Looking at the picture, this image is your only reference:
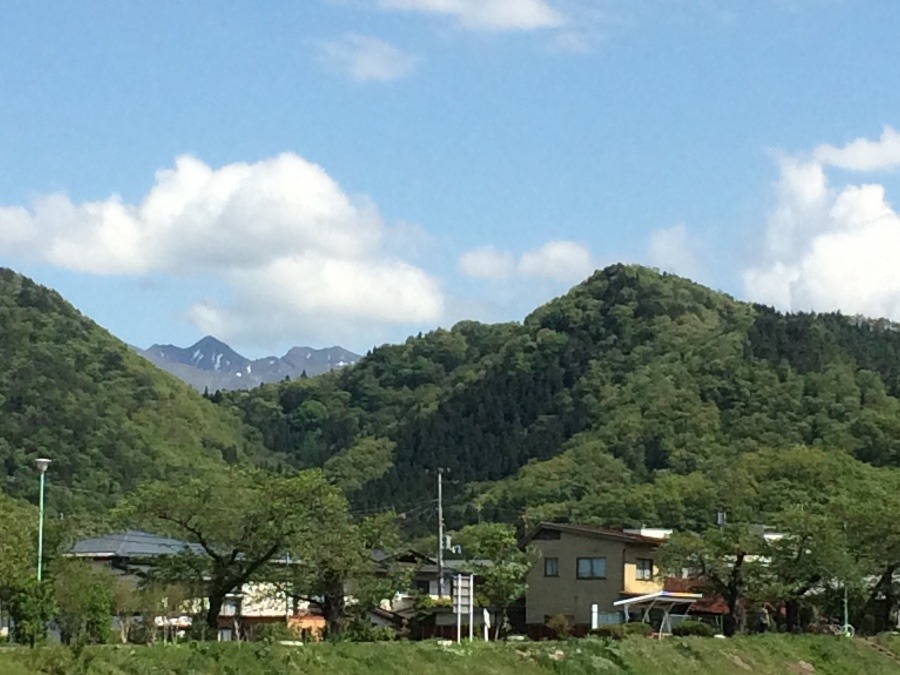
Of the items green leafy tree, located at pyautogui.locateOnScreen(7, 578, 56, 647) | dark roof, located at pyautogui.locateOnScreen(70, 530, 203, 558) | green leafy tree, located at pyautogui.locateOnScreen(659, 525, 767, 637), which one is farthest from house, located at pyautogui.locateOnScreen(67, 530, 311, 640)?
green leafy tree, located at pyautogui.locateOnScreen(659, 525, 767, 637)

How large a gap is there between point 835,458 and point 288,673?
64260mm

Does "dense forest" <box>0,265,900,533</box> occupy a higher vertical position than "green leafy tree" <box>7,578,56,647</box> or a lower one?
higher

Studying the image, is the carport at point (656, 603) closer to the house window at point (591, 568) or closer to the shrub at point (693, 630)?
the house window at point (591, 568)

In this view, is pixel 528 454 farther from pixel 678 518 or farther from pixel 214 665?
pixel 214 665

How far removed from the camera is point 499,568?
159 feet

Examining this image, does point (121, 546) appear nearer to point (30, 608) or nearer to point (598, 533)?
point (598, 533)

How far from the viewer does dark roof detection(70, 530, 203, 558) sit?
43.4m

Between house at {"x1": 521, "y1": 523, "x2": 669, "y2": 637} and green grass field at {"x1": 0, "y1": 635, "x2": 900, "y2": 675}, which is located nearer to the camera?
green grass field at {"x1": 0, "y1": 635, "x2": 900, "y2": 675}

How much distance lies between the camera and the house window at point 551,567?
52062mm

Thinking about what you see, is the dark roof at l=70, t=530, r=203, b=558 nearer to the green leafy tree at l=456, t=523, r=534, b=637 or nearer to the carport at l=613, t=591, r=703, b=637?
the green leafy tree at l=456, t=523, r=534, b=637

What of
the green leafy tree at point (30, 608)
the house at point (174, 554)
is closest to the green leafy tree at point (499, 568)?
the house at point (174, 554)

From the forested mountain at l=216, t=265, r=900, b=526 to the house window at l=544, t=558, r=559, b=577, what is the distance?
67.2ft

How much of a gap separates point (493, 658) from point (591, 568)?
2608 cm

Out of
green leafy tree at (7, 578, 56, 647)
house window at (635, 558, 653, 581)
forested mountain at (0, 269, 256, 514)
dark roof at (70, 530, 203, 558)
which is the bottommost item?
green leafy tree at (7, 578, 56, 647)
